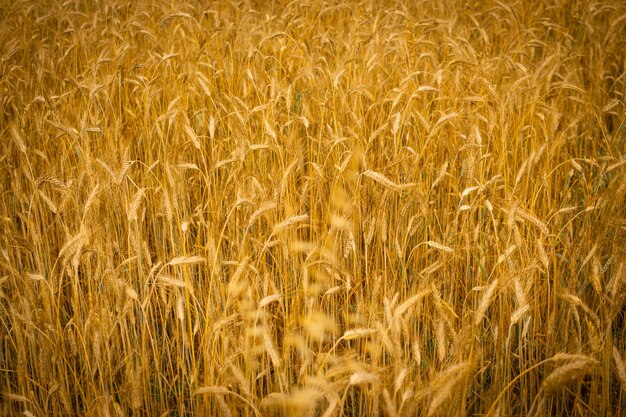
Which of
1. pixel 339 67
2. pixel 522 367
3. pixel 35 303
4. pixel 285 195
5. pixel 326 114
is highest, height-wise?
pixel 339 67

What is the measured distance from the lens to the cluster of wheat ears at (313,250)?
46.9 inches

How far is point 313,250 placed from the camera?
1289 millimetres

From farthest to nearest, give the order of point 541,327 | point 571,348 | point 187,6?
point 187,6 → point 541,327 → point 571,348

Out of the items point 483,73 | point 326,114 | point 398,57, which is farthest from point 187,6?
point 483,73

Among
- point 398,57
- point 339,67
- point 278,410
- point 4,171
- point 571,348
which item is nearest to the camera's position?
point 278,410

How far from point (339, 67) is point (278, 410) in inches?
65.9

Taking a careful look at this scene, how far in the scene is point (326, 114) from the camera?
2283 mm

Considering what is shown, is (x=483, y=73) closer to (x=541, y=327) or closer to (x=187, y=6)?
(x=541, y=327)

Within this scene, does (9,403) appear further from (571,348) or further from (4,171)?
(571,348)

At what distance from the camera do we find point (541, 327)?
5.05 ft

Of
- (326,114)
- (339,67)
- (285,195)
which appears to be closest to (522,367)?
(285,195)

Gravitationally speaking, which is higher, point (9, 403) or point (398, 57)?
point (398, 57)

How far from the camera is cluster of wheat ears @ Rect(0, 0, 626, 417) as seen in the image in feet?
3.91

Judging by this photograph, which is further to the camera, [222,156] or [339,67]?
[339,67]
